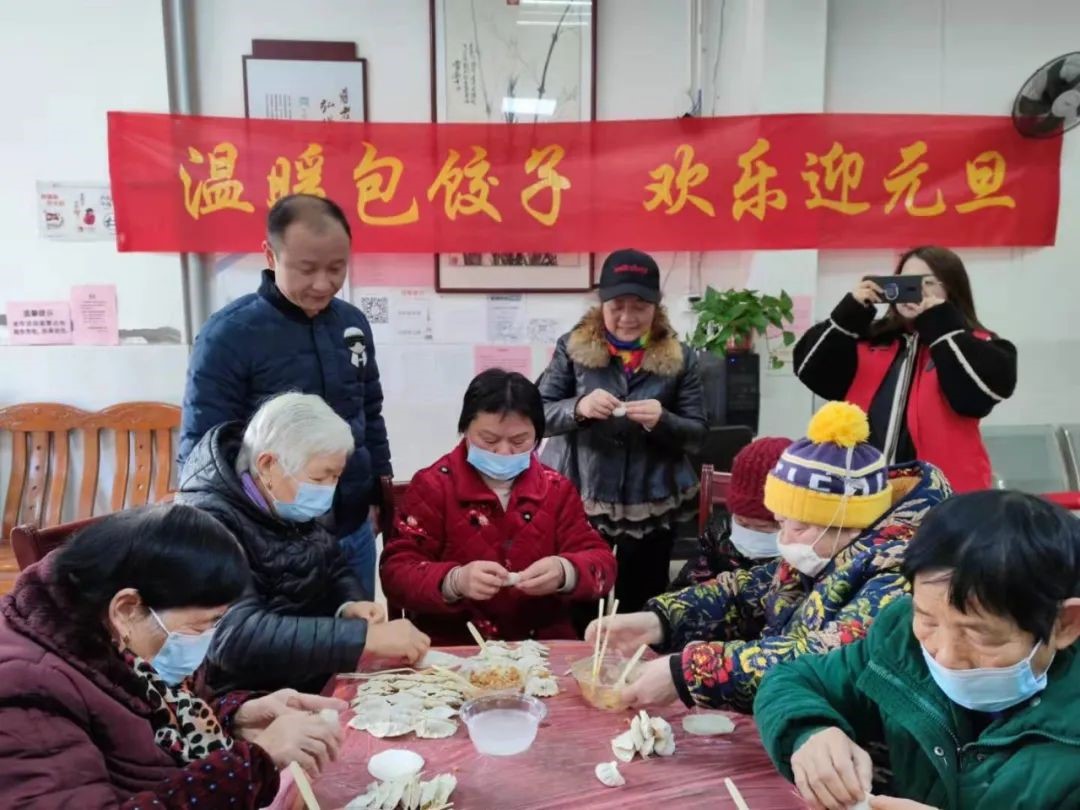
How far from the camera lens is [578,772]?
3.55 feet

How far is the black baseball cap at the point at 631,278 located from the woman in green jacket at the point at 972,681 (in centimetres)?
141

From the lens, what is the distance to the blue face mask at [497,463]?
6.02 feet

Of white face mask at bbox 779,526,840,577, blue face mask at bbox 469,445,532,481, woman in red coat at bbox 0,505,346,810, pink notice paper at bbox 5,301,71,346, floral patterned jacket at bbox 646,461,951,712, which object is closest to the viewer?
woman in red coat at bbox 0,505,346,810

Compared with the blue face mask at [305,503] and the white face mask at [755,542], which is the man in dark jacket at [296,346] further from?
the white face mask at [755,542]

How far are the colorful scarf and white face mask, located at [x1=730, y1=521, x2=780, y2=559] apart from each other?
815mm

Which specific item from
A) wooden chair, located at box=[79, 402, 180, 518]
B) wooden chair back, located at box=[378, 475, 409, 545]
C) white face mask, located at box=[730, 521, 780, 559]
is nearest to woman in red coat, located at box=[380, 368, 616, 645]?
wooden chair back, located at box=[378, 475, 409, 545]

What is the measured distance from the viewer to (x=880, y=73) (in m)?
3.59

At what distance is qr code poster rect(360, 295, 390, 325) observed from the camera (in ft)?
12.2

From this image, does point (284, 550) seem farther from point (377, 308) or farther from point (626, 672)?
point (377, 308)

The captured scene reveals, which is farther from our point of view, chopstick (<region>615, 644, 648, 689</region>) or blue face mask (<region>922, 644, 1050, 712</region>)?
chopstick (<region>615, 644, 648, 689</region>)

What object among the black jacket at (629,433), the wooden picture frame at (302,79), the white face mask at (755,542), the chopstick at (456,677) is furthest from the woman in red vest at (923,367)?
the wooden picture frame at (302,79)

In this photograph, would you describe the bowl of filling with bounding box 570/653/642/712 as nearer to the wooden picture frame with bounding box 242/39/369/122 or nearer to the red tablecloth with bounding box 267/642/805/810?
the red tablecloth with bounding box 267/642/805/810

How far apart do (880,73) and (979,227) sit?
2.85 ft

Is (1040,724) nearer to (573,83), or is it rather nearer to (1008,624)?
(1008,624)
